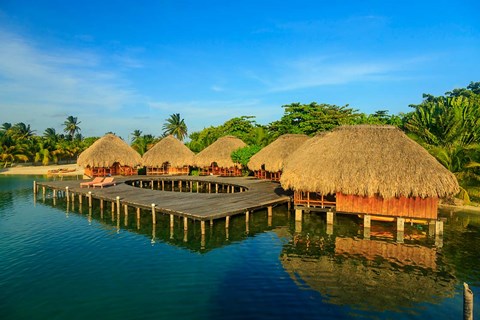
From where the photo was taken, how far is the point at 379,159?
717 inches

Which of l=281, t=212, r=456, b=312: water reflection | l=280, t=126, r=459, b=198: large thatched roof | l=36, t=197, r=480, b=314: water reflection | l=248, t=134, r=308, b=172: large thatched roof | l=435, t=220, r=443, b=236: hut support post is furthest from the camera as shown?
l=248, t=134, r=308, b=172: large thatched roof

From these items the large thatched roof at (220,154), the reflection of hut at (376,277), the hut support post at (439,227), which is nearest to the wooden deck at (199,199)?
the reflection of hut at (376,277)

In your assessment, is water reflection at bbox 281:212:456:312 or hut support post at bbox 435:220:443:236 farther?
hut support post at bbox 435:220:443:236

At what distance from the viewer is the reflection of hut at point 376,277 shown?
34.3ft

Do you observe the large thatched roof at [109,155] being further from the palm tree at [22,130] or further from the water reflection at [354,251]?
the palm tree at [22,130]

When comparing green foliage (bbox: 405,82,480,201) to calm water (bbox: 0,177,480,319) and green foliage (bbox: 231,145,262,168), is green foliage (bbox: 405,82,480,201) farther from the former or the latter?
green foliage (bbox: 231,145,262,168)

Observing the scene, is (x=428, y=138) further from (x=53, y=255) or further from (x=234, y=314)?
(x=53, y=255)

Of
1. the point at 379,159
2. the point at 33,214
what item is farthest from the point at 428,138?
the point at 33,214

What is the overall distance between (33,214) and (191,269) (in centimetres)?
1628

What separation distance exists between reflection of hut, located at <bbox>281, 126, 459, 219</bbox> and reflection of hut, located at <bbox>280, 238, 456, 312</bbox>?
275cm

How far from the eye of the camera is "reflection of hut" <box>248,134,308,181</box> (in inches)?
1204

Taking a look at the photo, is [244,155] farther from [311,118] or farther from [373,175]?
[373,175]

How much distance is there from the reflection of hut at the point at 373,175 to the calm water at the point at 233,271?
1.61 m

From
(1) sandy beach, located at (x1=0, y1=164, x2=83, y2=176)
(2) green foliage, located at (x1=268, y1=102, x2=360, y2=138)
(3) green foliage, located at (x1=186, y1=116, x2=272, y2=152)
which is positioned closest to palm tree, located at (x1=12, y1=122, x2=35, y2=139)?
(1) sandy beach, located at (x1=0, y1=164, x2=83, y2=176)
